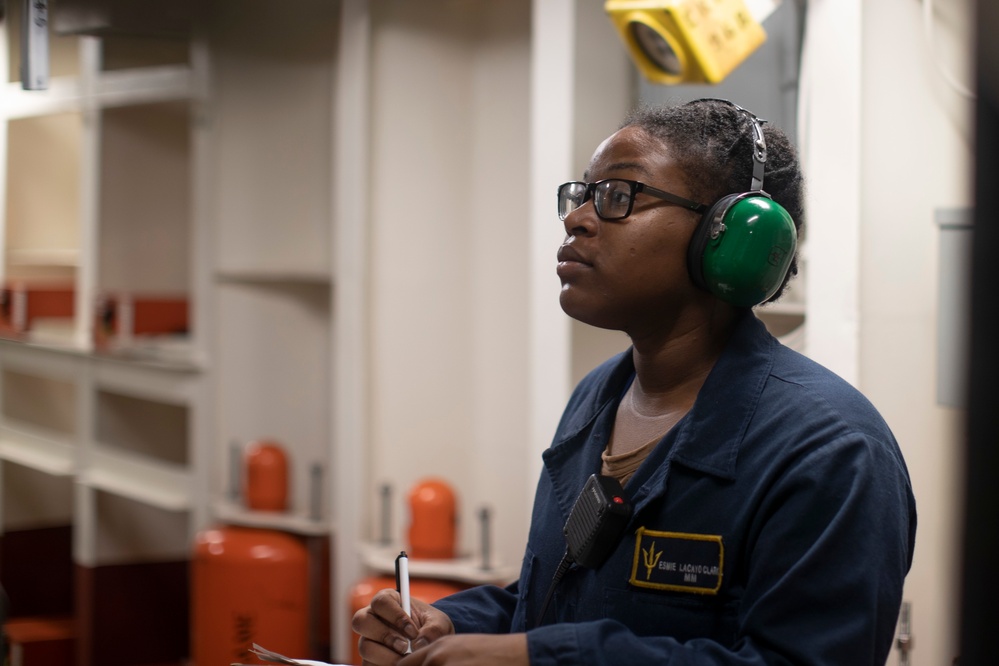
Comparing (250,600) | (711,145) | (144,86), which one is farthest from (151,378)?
(711,145)

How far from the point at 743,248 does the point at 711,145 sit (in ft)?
0.59

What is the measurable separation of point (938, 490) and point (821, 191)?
0.62 m

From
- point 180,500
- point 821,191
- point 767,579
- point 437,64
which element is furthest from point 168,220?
point 767,579

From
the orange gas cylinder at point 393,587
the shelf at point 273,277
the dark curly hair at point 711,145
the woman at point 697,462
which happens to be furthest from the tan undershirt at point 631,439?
the shelf at point 273,277

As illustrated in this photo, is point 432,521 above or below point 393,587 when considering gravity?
above

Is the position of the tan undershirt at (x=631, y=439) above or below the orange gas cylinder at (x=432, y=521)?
above

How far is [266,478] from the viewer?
11.9 feet

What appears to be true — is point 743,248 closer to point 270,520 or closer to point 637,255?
point 637,255

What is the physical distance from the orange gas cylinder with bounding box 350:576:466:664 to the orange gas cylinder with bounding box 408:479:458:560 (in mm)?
89

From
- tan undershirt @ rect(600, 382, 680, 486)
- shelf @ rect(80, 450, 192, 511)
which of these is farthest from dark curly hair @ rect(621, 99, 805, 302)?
shelf @ rect(80, 450, 192, 511)

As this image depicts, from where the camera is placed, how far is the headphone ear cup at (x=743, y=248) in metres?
1.19

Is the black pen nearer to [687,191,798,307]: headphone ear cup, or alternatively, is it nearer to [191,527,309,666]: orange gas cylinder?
[687,191,798,307]: headphone ear cup

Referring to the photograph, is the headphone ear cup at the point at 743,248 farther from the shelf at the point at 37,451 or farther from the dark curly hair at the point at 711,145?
the shelf at the point at 37,451

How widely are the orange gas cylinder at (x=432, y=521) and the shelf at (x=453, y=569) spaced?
33 mm
